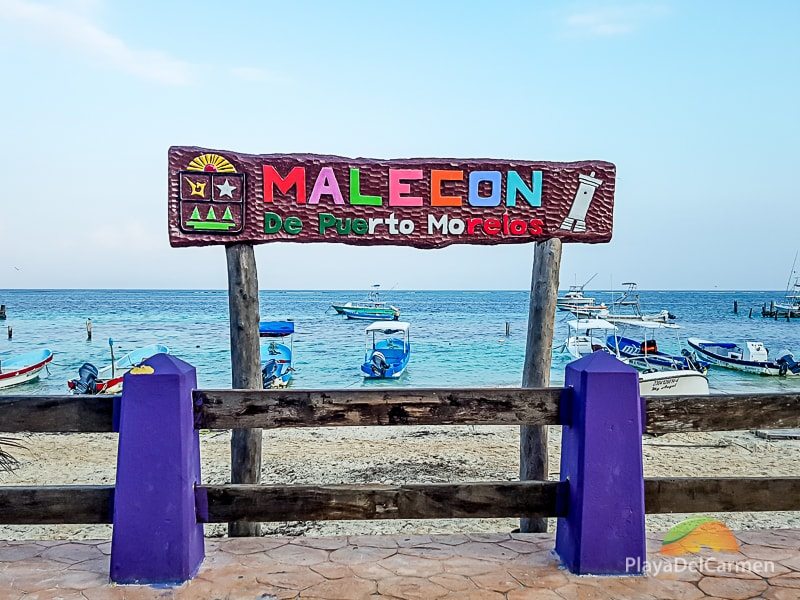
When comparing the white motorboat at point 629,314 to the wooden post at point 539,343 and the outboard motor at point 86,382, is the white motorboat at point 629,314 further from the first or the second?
the wooden post at point 539,343

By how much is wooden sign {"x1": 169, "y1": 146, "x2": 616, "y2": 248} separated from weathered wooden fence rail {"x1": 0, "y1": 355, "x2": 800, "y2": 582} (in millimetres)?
1746

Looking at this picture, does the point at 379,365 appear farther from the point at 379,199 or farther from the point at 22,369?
the point at 379,199

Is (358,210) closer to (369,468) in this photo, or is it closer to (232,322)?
(232,322)

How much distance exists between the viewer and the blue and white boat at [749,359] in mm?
24453

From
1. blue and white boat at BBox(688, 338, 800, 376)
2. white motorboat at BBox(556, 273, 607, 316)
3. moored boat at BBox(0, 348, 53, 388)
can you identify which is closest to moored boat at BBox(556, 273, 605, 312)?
white motorboat at BBox(556, 273, 607, 316)

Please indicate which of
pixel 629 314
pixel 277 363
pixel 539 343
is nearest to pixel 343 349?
pixel 277 363

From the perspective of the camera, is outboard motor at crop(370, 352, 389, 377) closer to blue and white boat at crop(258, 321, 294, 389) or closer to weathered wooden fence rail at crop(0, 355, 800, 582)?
blue and white boat at crop(258, 321, 294, 389)

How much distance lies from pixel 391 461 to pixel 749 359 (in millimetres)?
21769

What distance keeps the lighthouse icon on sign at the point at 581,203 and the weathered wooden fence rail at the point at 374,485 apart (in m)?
1.94

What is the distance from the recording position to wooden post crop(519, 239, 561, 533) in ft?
17.2

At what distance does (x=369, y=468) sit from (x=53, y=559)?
20.9 feet

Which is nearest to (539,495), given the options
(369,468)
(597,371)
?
(597,371)

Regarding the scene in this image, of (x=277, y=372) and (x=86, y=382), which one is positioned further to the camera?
(x=277, y=372)

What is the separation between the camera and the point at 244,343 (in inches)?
200
